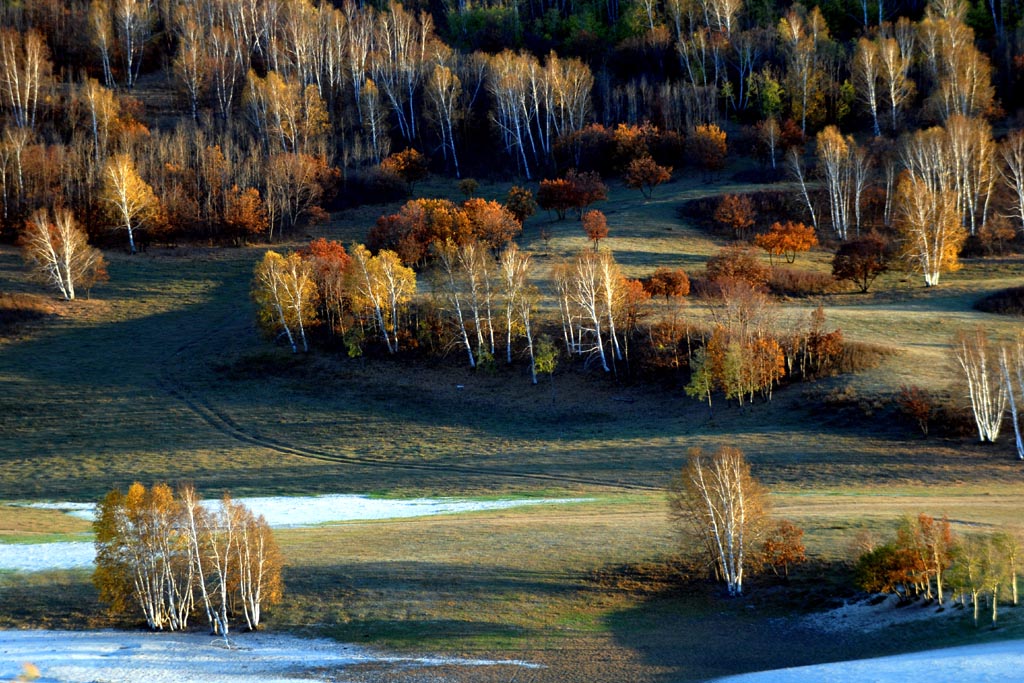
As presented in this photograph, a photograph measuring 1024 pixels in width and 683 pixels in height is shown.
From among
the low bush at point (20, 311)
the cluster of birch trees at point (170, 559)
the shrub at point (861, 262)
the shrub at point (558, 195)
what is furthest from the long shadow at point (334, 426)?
the shrub at point (558, 195)

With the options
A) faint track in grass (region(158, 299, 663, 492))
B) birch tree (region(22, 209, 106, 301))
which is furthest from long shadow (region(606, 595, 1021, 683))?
birch tree (region(22, 209, 106, 301))

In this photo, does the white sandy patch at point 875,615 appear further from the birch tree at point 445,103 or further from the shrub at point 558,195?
the birch tree at point 445,103

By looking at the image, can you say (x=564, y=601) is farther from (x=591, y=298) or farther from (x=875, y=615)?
(x=591, y=298)

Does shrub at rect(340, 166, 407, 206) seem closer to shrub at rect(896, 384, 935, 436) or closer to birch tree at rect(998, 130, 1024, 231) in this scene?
birch tree at rect(998, 130, 1024, 231)

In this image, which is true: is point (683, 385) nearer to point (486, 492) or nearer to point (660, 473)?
point (660, 473)

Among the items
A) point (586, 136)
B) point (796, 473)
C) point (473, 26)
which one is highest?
point (473, 26)

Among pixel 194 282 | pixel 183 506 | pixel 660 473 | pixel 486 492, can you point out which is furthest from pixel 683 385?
pixel 194 282
